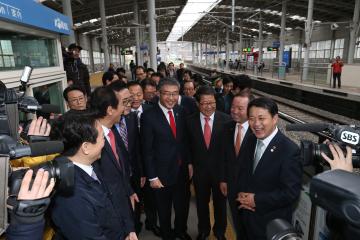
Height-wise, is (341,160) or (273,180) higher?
(341,160)

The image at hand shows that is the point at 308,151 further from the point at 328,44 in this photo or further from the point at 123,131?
the point at 328,44

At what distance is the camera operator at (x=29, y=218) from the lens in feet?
4.07

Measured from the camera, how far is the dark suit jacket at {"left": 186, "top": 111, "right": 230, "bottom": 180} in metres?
3.15

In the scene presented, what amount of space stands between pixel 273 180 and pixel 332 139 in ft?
2.25

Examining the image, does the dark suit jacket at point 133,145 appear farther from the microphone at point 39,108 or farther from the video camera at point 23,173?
the video camera at point 23,173

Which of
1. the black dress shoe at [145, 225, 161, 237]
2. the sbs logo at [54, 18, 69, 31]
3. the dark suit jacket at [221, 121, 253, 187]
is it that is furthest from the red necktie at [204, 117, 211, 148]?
the sbs logo at [54, 18, 69, 31]

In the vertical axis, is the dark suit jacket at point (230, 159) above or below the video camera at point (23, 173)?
below

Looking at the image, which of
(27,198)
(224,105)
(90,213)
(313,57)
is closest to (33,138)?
(90,213)

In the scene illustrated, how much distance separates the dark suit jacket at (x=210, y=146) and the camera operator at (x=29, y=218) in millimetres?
2038

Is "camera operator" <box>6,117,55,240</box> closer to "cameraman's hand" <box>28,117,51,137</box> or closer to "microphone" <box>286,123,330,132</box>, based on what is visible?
"cameraman's hand" <box>28,117,51,137</box>

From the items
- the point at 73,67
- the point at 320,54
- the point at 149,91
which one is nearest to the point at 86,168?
the point at 149,91

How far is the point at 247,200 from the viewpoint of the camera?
236cm

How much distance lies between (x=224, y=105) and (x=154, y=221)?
2346 millimetres

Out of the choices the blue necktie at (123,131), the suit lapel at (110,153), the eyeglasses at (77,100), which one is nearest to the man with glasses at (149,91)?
the eyeglasses at (77,100)
